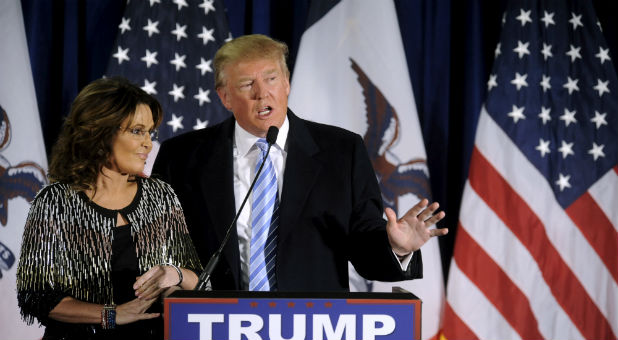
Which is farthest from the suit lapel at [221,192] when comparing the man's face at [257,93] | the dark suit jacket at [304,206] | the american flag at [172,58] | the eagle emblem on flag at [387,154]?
the eagle emblem on flag at [387,154]

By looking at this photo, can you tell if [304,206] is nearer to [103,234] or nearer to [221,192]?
[221,192]

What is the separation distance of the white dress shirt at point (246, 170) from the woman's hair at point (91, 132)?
0.40m

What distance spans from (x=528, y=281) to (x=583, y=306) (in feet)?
1.15

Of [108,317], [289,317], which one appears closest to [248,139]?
[108,317]

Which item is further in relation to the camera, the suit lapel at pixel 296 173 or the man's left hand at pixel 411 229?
the suit lapel at pixel 296 173

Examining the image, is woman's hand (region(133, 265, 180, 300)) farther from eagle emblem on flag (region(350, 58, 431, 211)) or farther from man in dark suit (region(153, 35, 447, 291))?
eagle emblem on flag (region(350, 58, 431, 211))

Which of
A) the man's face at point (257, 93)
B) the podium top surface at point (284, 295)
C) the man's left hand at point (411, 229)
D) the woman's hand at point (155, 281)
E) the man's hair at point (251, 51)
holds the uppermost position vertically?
the man's hair at point (251, 51)

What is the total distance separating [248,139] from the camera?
1848 mm

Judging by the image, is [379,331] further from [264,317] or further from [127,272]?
[127,272]

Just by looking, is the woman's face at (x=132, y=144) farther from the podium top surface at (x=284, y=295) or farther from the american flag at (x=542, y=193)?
the american flag at (x=542, y=193)

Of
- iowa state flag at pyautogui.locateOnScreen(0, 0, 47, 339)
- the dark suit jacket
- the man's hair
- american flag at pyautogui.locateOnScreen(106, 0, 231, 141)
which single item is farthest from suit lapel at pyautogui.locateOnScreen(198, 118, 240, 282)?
iowa state flag at pyautogui.locateOnScreen(0, 0, 47, 339)

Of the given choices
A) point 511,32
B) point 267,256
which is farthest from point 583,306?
point 267,256

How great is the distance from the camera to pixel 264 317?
1.14m

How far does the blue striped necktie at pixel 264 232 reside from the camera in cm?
171
